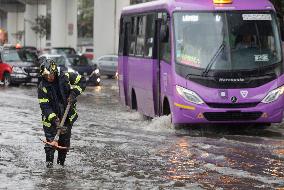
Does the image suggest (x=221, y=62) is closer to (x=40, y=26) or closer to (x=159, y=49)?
(x=159, y=49)

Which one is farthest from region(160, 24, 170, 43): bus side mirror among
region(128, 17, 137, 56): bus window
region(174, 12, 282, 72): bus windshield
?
region(128, 17, 137, 56): bus window

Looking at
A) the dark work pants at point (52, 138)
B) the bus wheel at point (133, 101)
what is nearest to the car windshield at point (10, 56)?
the bus wheel at point (133, 101)

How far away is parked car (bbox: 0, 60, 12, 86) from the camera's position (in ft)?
113

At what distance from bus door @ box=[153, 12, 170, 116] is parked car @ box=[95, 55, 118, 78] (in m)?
28.5

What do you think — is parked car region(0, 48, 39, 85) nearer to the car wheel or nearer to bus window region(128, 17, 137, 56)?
the car wheel

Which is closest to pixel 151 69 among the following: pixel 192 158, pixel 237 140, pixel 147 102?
pixel 147 102

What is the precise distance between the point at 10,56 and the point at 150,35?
2030 centimetres

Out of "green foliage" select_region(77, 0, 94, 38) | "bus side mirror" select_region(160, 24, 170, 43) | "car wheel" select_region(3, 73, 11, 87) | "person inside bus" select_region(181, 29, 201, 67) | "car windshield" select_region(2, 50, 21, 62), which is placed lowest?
"car wheel" select_region(3, 73, 11, 87)

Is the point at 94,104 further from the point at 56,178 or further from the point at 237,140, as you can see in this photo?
the point at 56,178

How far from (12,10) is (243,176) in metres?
104

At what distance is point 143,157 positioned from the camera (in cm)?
1165

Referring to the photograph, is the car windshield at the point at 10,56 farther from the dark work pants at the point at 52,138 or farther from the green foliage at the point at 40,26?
the green foliage at the point at 40,26

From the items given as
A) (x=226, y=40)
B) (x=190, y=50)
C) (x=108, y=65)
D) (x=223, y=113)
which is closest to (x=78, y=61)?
(x=108, y=65)

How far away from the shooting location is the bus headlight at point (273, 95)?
14.3m
